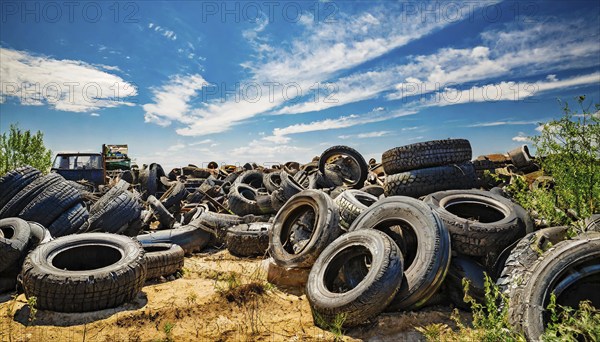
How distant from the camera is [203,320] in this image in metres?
3.68

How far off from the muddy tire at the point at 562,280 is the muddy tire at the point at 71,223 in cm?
621

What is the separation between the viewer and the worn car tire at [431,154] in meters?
5.91

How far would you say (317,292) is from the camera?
12.6ft

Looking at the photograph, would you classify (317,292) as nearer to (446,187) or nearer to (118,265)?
(118,265)

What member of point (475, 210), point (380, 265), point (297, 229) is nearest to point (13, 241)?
point (297, 229)

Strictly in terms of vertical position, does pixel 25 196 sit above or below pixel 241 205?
above

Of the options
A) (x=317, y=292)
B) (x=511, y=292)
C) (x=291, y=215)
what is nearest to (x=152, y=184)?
(x=291, y=215)

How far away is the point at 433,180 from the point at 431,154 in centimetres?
47

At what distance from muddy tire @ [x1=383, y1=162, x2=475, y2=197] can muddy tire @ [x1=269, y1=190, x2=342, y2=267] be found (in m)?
1.49

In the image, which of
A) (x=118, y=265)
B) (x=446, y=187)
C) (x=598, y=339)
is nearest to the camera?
(x=598, y=339)

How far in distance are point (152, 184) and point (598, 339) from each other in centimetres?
1309

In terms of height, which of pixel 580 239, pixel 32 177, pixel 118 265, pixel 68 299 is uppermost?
pixel 32 177

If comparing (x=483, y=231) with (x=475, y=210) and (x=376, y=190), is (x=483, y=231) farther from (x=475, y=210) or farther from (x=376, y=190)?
(x=376, y=190)

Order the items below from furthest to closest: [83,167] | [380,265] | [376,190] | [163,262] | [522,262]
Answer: [83,167] → [376,190] → [163,262] → [380,265] → [522,262]
